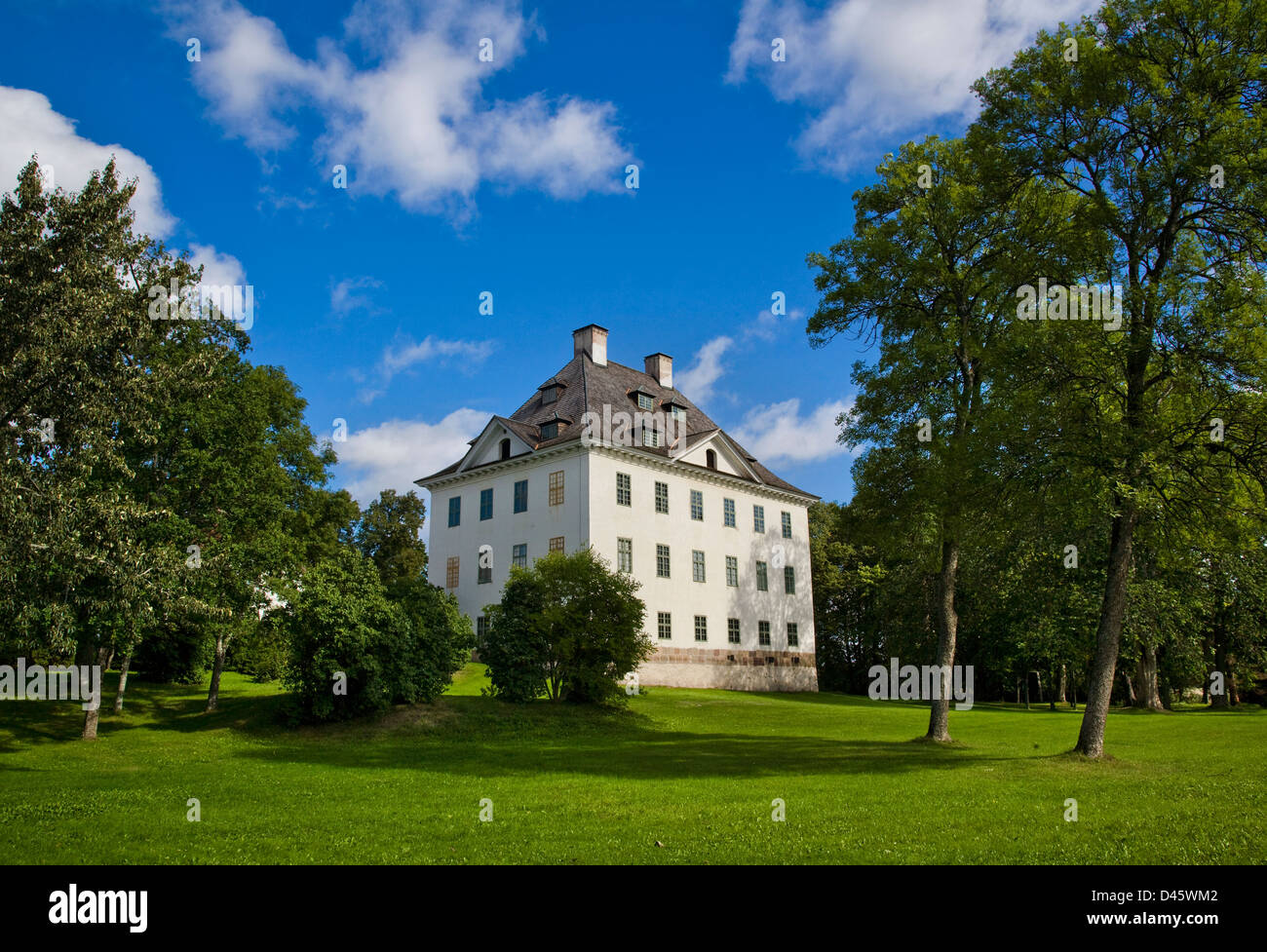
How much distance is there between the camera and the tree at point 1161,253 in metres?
16.7

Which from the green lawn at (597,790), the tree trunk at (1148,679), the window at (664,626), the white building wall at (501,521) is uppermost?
the white building wall at (501,521)

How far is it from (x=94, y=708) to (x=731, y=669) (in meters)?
30.6

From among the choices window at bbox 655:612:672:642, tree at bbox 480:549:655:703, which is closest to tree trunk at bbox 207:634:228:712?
tree at bbox 480:549:655:703

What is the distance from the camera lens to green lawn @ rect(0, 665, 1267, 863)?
9672 mm

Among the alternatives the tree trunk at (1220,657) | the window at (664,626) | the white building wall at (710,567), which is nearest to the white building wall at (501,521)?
the white building wall at (710,567)

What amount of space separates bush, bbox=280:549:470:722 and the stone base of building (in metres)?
16.8

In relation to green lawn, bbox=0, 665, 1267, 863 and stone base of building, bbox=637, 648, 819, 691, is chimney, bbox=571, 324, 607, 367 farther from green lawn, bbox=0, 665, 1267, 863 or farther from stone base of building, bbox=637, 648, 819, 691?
green lawn, bbox=0, 665, 1267, 863

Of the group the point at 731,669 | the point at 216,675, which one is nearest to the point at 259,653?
the point at 216,675

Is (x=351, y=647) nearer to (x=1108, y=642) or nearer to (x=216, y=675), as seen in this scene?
(x=216, y=675)

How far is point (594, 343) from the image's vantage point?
48.6 meters

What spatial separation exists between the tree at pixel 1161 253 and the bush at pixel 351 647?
1809 cm

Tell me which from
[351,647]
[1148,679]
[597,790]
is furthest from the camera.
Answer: [1148,679]

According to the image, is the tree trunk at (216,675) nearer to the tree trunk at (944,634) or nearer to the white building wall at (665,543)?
the white building wall at (665,543)

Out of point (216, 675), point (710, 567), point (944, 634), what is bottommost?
point (216, 675)
